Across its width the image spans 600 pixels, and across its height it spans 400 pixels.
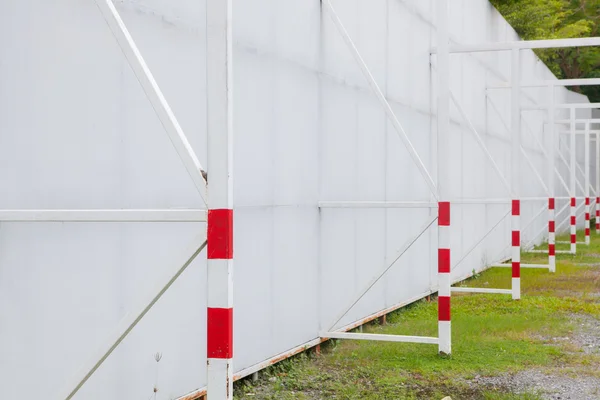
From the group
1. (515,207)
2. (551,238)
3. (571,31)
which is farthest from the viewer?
(571,31)

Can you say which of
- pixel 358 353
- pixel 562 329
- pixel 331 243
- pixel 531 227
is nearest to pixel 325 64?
pixel 331 243

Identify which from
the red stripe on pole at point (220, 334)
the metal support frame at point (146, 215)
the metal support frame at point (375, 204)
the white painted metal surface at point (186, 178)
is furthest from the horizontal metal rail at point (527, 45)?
the red stripe on pole at point (220, 334)

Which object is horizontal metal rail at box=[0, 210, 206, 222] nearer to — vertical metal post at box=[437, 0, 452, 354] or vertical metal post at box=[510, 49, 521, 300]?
vertical metal post at box=[437, 0, 452, 354]

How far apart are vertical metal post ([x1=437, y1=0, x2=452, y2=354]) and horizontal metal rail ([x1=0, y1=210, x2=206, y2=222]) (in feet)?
13.6

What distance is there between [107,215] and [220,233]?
48 cm

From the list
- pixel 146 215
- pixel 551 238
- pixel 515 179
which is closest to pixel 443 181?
pixel 146 215

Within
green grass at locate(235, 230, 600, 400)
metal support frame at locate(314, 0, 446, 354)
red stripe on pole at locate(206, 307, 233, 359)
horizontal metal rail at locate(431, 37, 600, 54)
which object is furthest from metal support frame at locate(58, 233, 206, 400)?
horizontal metal rail at locate(431, 37, 600, 54)

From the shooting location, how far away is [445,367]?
22.6 feet

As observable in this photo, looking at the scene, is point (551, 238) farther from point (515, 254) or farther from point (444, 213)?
point (444, 213)

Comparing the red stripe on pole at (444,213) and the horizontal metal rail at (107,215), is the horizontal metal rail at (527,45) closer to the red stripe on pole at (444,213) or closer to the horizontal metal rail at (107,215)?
the red stripe on pole at (444,213)

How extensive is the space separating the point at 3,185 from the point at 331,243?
4.30 meters

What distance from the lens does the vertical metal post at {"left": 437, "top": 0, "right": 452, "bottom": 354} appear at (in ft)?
23.5

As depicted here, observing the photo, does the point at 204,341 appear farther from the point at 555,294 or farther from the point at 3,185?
the point at 555,294

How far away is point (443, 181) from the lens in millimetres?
7156
